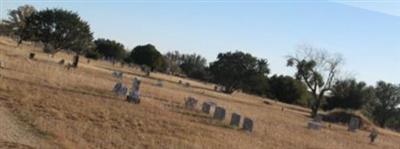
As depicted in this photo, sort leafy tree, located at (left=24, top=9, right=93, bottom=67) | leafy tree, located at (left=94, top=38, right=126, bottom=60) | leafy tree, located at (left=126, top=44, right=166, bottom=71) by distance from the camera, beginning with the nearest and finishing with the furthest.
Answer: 1. leafy tree, located at (left=24, top=9, right=93, bottom=67)
2. leafy tree, located at (left=126, top=44, right=166, bottom=71)
3. leafy tree, located at (left=94, top=38, right=126, bottom=60)

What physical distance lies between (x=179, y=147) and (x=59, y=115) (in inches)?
186

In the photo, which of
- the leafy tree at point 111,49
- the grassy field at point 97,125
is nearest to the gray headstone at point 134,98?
the grassy field at point 97,125

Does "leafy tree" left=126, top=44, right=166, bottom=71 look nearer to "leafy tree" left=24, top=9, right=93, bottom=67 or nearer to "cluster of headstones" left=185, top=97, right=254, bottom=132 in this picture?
"leafy tree" left=24, top=9, right=93, bottom=67

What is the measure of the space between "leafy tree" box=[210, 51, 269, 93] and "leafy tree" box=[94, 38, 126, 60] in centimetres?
4526

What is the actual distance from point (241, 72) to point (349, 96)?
16.0 m

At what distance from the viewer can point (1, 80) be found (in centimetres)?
3058

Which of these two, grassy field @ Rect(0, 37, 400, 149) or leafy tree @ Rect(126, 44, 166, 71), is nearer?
grassy field @ Rect(0, 37, 400, 149)

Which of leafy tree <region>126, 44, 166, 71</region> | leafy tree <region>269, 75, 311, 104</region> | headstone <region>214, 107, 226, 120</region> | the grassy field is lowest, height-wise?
the grassy field

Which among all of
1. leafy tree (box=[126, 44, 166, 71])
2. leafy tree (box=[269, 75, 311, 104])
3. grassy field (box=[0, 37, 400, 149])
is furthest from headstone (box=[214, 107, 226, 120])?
leafy tree (box=[126, 44, 166, 71])

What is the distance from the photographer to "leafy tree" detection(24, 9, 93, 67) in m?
77.6

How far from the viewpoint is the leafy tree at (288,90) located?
11025 centimetres

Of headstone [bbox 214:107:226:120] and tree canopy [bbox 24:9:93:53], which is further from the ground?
tree canopy [bbox 24:9:93:53]

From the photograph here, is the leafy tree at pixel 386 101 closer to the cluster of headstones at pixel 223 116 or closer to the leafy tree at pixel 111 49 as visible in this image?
the leafy tree at pixel 111 49

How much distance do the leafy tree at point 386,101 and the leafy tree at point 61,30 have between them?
175 feet
